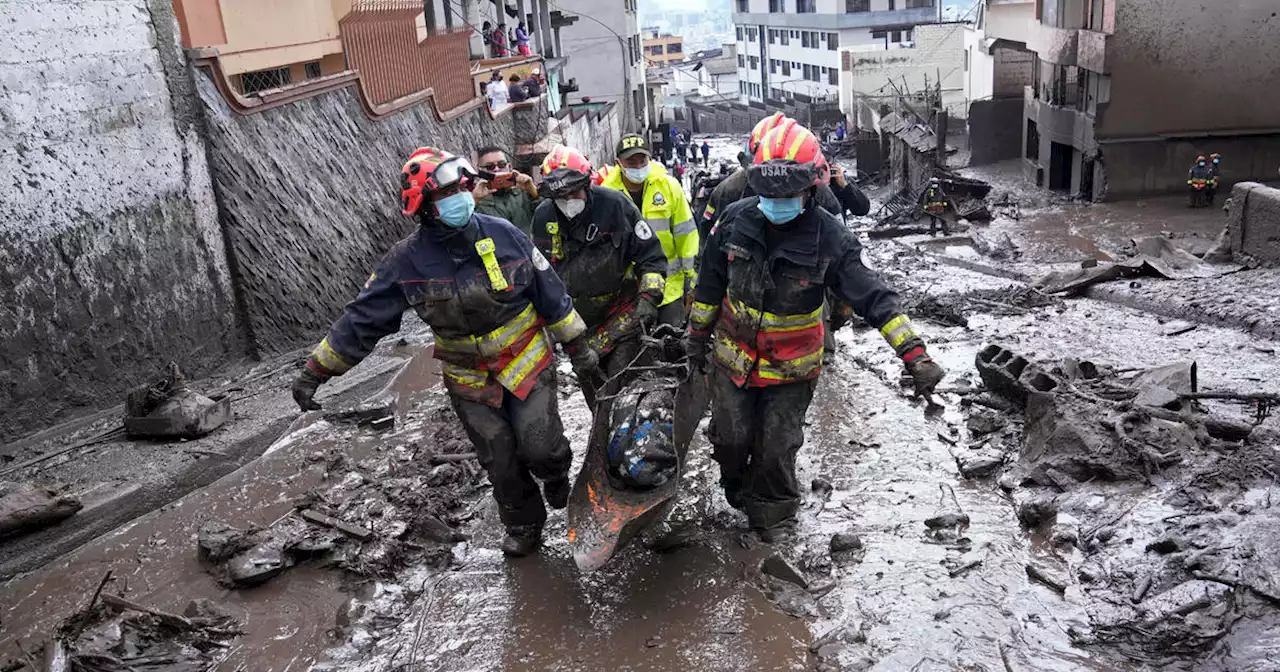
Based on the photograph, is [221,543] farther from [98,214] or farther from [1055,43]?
[1055,43]

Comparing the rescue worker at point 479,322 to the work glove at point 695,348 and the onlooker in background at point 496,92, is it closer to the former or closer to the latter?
the work glove at point 695,348

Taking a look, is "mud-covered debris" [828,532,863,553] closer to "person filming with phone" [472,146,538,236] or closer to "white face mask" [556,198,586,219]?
"white face mask" [556,198,586,219]

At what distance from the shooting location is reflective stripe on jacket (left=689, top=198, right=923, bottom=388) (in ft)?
14.3

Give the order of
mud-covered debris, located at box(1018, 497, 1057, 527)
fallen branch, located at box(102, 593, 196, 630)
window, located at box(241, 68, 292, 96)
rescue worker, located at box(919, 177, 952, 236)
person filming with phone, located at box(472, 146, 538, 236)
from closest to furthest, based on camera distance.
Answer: fallen branch, located at box(102, 593, 196, 630) → mud-covered debris, located at box(1018, 497, 1057, 527) → person filming with phone, located at box(472, 146, 538, 236) → window, located at box(241, 68, 292, 96) → rescue worker, located at box(919, 177, 952, 236)

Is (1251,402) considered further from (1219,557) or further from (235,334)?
(235,334)

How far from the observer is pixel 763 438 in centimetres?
466

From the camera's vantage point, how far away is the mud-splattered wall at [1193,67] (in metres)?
18.0

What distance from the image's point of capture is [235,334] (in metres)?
7.63

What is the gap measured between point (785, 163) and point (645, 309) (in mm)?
1256

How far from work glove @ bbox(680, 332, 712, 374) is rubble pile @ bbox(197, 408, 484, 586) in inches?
59.2

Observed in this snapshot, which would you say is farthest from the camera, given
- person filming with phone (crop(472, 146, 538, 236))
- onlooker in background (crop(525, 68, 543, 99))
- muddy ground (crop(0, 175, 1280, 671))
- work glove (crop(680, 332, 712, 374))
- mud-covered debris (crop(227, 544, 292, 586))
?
onlooker in background (crop(525, 68, 543, 99))

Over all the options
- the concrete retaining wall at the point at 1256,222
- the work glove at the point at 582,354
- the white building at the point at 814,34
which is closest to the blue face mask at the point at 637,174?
the work glove at the point at 582,354

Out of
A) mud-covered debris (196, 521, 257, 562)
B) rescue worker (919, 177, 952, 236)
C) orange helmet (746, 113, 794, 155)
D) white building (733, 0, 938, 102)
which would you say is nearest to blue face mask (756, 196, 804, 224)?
orange helmet (746, 113, 794, 155)

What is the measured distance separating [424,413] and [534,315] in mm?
2459
